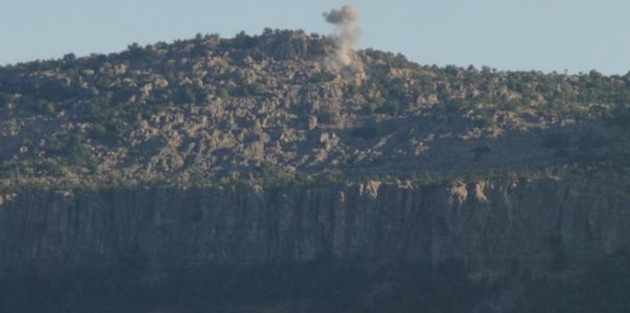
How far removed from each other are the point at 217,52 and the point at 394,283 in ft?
132

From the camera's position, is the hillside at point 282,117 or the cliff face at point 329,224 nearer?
the cliff face at point 329,224

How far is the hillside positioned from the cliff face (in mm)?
4314

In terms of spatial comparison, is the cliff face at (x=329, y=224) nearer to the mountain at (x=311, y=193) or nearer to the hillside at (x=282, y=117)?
the mountain at (x=311, y=193)

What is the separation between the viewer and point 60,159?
157625 millimetres

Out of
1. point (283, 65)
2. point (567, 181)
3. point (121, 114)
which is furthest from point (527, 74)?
point (567, 181)

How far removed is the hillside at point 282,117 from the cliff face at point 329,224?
4314 millimetres

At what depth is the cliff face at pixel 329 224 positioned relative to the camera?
445ft

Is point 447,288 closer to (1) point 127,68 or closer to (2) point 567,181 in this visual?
(2) point 567,181

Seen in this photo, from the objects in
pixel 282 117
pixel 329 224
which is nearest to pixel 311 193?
pixel 329 224

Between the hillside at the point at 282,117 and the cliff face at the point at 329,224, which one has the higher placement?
the hillside at the point at 282,117

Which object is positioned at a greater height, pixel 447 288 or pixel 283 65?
pixel 283 65

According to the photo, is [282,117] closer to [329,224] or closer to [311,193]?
[311,193]

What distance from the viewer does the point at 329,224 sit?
13988 centimetres

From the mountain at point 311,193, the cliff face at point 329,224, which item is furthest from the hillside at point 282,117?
the cliff face at point 329,224
